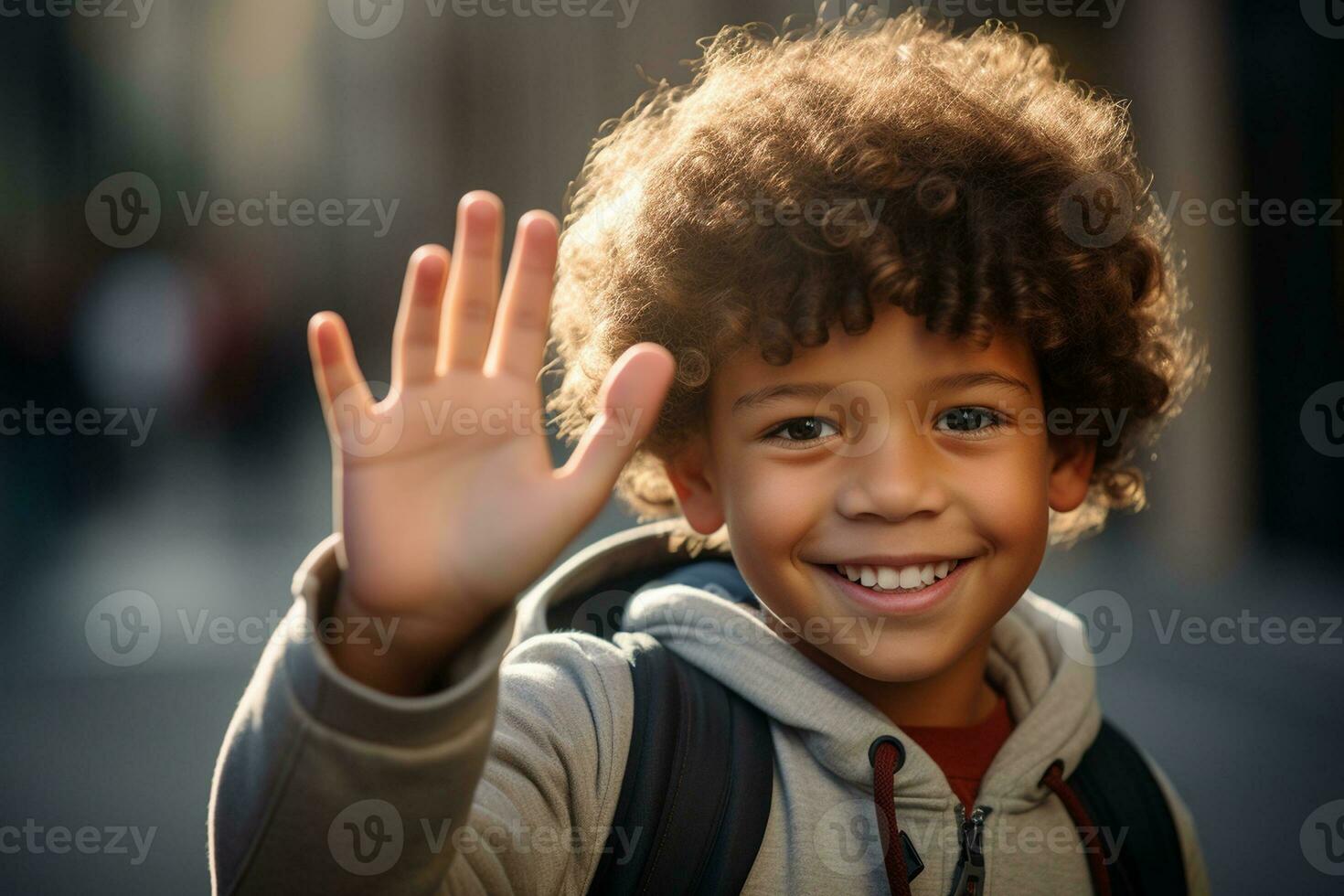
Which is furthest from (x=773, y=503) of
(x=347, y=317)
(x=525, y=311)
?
(x=347, y=317)

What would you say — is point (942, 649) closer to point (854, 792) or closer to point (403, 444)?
point (854, 792)

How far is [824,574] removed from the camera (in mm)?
1627

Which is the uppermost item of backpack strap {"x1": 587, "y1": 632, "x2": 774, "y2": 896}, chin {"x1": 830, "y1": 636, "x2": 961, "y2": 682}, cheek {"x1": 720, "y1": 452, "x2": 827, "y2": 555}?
cheek {"x1": 720, "y1": 452, "x2": 827, "y2": 555}

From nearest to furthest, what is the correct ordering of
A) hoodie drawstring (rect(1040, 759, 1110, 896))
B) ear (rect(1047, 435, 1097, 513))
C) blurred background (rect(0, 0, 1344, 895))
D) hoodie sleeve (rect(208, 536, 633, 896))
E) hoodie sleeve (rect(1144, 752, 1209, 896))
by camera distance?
hoodie sleeve (rect(208, 536, 633, 896)) < hoodie drawstring (rect(1040, 759, 1110, 896)) < hoodie sleeve (rect(1144, 752, 1209, 896)) < ear (rect(1047, 435, 1097, 513)) < blurred background (rect(0, 0, 1344, 895))

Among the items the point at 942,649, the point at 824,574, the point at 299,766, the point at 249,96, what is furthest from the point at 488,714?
the point at 249,96

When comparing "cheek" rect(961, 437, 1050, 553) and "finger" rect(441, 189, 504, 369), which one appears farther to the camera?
"cheek" rect(961, 437, 1050, 553)

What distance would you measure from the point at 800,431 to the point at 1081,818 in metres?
0.69

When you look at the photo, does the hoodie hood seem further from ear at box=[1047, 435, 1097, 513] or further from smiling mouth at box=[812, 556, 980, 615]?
ear at box=[1047, 435, 1097, 513]

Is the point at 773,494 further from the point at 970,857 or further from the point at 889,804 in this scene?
the point at 970,857

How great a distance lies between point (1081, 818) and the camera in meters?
1.73

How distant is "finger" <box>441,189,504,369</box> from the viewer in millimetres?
1224

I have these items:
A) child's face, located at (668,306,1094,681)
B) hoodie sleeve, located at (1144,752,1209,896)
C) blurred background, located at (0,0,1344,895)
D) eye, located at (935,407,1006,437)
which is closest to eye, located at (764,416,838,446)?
child's face, located at (668,306,1094,681)

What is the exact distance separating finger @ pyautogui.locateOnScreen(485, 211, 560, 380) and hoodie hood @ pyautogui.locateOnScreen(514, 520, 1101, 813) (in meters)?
0.59

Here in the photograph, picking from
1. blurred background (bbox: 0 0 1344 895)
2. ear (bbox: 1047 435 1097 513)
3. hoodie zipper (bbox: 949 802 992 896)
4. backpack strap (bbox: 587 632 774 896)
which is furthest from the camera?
blurred background (bbox: 0 0 1344 895)
